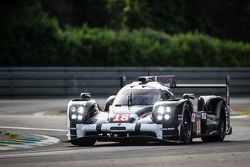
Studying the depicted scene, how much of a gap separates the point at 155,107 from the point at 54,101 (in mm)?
18903

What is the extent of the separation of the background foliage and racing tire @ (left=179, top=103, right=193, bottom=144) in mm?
13478

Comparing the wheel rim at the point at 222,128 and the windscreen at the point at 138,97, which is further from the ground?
the windscreen at the point at 138,97

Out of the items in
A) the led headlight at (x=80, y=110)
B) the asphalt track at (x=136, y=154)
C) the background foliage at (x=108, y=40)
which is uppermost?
the background foliage at (x=108, y=40)

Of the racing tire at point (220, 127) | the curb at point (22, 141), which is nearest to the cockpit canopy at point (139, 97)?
the racing tire at point (220, 127)

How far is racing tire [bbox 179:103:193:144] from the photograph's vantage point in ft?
57.3

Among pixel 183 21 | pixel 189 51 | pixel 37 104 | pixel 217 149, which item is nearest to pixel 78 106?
pixel 217 149

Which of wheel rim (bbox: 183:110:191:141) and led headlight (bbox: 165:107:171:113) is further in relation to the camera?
wheel rim (bbox: 183:110:191:141)

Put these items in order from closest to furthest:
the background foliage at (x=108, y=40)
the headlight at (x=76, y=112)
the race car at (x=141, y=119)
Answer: the race car at (x=141, y=119) → the headlight at (x=76, y=112) → the background foliage at (x=108, y=40)

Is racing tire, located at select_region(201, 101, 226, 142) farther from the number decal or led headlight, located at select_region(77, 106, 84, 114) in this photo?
led headlight, located at select_region(77, 106, 84, 114)

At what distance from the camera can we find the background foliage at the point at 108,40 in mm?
40000

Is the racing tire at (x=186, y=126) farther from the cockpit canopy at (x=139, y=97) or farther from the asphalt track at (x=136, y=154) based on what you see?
the cockpit canopy at (x=139, y=97)

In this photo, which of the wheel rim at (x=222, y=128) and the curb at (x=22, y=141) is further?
the wheel rim at (x=222, y=128)

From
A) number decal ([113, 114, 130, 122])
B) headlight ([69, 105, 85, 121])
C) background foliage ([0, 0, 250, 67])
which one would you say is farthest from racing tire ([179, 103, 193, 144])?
background foliage ([0, 0, 250, 67])

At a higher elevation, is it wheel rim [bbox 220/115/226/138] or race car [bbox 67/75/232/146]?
race car [bbox 67/75/232/146]
